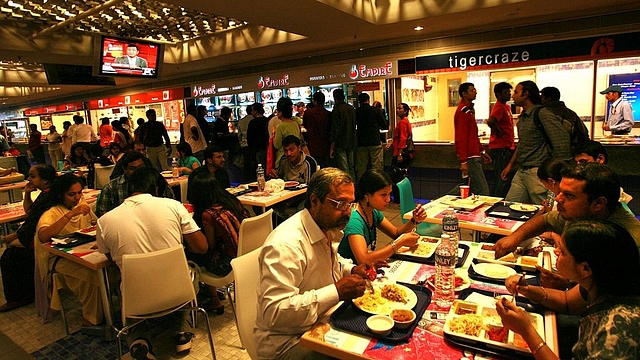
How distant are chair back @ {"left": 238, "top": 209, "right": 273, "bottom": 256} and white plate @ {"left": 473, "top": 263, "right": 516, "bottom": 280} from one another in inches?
63.6

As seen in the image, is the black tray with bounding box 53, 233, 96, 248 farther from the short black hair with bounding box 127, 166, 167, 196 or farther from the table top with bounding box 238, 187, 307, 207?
the table top with bounding box 238, 187, 307, 207

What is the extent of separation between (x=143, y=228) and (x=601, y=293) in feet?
8.52

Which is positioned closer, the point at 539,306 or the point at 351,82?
the point at 539,306

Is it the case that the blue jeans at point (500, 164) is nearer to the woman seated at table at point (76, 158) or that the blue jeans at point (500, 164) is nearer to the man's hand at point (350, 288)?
the man's hand at point (350, 288)

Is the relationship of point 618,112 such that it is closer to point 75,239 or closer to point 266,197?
point 266,197

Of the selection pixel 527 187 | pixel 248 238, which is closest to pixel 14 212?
pixel 248 238

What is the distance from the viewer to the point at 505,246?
2355 millimetres

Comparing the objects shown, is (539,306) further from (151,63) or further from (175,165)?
(151,63)

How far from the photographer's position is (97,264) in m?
2.77

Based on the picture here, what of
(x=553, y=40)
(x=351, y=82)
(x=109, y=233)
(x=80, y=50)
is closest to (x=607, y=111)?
(x=553, y=40)

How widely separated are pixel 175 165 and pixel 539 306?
17.9ft

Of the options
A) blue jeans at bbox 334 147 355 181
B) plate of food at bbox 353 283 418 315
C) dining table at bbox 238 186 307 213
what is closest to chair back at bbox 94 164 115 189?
dining table at bbox 238 186 307 213

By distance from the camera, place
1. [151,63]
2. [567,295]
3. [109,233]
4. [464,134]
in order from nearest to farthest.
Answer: [567,295] → [109,233] → [464,134] → [151,63]

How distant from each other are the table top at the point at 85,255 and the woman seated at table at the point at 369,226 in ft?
→ 5.57
